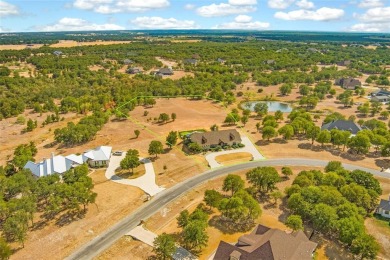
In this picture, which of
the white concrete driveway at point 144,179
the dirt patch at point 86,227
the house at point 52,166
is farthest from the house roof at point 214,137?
the house at point 52,166

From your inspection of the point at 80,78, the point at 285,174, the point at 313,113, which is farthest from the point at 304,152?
the point at 80,78

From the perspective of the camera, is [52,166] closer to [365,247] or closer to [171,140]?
[171,140]

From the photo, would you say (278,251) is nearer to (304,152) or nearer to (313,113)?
(304,152)

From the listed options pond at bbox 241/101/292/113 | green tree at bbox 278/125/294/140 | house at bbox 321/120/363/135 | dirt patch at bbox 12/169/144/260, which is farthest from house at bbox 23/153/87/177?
pond at bbox 241/101/292/113

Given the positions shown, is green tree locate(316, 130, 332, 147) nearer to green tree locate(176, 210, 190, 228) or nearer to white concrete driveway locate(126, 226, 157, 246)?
green tree locate(176, 210, 190, 228)

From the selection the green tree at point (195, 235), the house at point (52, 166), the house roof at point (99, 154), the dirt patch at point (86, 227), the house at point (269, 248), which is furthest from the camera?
the house roof at point (99, 154)

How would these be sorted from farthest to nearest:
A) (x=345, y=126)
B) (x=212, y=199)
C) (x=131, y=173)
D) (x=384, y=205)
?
(x=345, y=126) → (x=131, y=173) → (x=212, y=199) → (x=384, y=205)

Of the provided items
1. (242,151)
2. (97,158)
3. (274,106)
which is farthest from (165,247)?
(274,106)

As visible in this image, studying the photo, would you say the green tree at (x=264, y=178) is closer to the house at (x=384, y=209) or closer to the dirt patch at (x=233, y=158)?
the dirt patch at (x=233, y=158)
